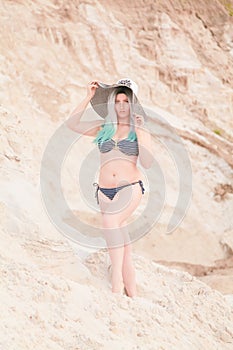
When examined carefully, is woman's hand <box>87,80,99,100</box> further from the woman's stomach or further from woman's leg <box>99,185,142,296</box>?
woman's leg <box>99,185,142,296</box>

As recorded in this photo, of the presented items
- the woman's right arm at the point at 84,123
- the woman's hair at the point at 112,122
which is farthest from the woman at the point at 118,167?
the woman's right arm at the point at 84,123

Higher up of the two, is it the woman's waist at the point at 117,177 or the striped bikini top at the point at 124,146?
the striped bikini top at the point at 124,146

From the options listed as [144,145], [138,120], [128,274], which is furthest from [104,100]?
[128,274]

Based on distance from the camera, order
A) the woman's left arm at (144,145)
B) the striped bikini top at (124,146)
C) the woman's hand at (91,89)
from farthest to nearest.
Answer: the woman's hand at (91,89), the striped bikini top at (124,146), the woman's left arm at (144,145)

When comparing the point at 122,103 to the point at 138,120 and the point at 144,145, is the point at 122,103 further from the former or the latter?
the point at 144,145

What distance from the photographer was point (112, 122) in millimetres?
3717

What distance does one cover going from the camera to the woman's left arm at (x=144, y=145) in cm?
353

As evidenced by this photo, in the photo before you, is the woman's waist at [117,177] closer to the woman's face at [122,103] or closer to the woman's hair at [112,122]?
the woman's hair at [112,122]

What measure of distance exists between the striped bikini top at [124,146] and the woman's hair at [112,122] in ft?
0.09

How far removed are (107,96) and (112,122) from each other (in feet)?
0.59

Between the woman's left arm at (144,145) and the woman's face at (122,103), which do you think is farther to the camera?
the woman's face at (122,103)

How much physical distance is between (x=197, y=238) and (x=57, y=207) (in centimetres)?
268

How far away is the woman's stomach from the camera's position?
3.65 meters

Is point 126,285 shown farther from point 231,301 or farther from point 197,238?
point 197,238
